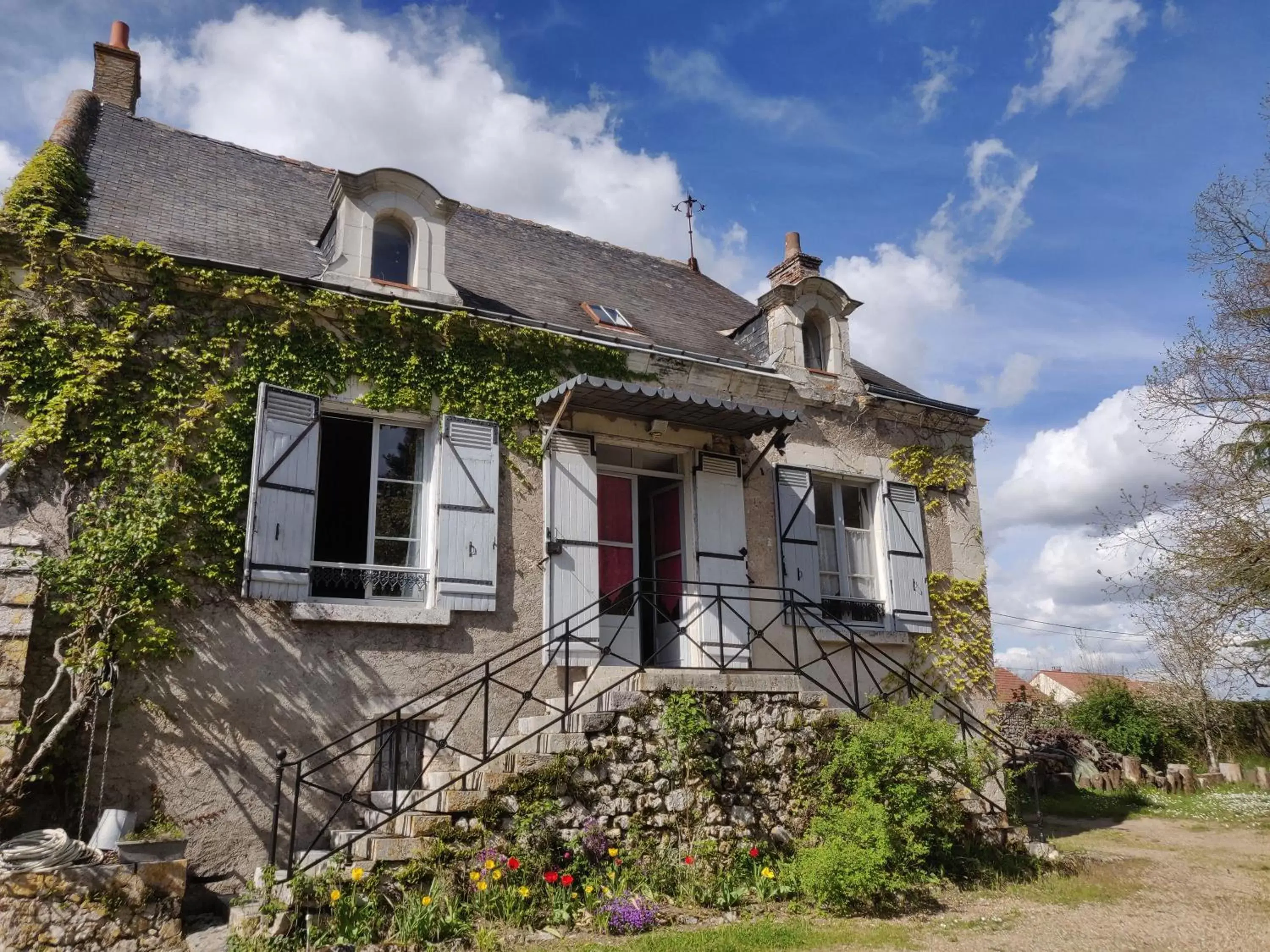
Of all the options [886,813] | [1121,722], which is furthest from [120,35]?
[1121,722]

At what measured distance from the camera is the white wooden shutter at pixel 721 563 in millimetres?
8297

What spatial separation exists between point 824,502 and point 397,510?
15.5 ft

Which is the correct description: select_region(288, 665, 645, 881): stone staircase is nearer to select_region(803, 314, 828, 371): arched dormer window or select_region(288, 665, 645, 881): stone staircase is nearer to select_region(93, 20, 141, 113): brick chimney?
select_region(803, 314, 828, 371): arched dormer window

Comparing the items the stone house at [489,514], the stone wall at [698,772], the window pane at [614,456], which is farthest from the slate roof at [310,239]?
the stone wall at [698,772]

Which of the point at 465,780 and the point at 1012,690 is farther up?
the point at 1012,690

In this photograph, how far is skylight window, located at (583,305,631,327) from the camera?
9508 millimetres

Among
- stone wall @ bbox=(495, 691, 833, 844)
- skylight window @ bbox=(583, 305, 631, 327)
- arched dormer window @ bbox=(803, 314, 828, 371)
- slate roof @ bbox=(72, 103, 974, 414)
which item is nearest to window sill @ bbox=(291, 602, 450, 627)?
stone wall @ bbox=(495, 691, 833, 844)

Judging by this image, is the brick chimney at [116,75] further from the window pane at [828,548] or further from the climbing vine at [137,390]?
the window pane at [828,548]

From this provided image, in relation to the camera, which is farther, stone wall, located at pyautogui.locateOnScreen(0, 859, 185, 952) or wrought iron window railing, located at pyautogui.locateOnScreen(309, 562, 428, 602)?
wrought iron window railing, located at pyautogui.locateOnScreen(309, 562, 428, 602)

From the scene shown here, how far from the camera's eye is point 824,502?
9867 millimetres

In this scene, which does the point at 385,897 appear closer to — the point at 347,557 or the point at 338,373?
the point at 347,557

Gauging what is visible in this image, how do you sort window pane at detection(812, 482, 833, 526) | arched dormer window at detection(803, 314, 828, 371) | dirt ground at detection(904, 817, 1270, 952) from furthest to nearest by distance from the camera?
arched dormer window at detection(803, 314, 828, 371) → window pane at detection(812, 482, 833, 526) → dirt ground at detection(904, 817, 1270, 952)

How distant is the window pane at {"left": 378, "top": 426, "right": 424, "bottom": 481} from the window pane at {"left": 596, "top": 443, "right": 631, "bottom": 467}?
1753 millimetres

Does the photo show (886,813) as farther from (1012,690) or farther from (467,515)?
(1012,690)
